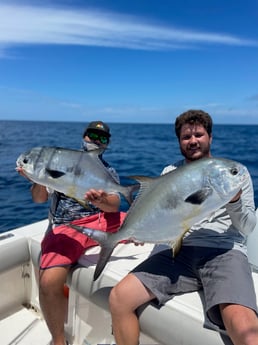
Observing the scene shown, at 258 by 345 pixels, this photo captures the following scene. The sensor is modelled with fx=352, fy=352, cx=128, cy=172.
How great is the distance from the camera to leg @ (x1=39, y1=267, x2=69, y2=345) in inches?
95.5

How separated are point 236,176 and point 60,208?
151cm

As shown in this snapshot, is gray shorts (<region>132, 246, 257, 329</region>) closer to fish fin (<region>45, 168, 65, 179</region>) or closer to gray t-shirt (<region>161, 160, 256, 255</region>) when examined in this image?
gray t-shirt (<region>161, 160, 256, 255</region>)

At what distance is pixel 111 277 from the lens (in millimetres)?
2447

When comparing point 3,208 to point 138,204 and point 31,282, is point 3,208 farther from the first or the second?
point 138,204

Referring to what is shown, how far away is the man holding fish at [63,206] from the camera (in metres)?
2.17

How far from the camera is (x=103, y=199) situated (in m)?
2.38

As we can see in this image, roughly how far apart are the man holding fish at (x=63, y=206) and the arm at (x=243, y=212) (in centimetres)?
73

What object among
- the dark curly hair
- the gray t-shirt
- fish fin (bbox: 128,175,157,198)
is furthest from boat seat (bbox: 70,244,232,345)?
the dark curly hair

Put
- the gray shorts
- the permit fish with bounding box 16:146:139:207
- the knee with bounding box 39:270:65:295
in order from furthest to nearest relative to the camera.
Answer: the knee with bounding box 39:270:65:295
the permit fish with bounding box 16:146:139:207
the gray shorts

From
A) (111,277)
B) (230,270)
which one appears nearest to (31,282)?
(111,277)

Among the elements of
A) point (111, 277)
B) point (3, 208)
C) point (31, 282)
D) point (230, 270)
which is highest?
point (230, 270)

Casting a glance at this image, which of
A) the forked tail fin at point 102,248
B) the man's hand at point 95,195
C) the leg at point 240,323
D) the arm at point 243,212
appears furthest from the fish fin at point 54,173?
the leg at point 240,323

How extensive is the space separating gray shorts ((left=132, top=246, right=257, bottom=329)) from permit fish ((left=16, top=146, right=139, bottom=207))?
19.1 inches

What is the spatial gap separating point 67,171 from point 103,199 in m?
0.35
